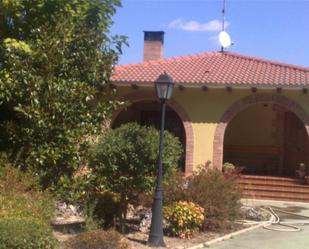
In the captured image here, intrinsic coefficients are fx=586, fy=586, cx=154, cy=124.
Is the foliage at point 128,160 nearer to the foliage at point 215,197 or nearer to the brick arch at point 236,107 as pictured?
the foliage at point 215,197

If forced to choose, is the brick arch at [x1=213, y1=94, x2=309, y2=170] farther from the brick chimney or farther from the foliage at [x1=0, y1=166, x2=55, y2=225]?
the foliage at [x1=0, y1=166, x2=55, y2=225]

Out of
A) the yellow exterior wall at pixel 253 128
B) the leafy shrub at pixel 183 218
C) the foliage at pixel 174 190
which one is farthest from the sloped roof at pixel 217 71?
the leafy shrub at pixel 183 218

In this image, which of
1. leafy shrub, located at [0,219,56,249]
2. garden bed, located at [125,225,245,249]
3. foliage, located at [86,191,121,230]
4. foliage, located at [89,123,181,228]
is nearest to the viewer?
leafy shrub, located at [0,219,56,249]

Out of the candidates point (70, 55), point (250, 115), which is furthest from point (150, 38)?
point (70, 55)

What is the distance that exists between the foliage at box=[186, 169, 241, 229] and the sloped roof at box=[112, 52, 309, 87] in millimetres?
6341

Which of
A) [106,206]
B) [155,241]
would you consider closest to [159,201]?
[155,241]

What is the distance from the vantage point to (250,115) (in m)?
22.2

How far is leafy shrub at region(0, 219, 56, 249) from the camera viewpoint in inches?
277

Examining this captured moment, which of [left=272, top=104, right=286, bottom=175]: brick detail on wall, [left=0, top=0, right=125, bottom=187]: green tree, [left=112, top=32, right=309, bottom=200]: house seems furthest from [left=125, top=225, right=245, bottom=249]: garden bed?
[left=272, top=104, right=286, bottom=175]: brick detail on wall

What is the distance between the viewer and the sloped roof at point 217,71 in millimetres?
17984

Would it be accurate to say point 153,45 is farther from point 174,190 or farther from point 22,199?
point 22,199

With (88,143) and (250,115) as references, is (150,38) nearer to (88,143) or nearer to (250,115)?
(250,115)

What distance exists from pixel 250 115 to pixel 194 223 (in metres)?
11.9

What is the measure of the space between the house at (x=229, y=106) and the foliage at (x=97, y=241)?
366 inches
